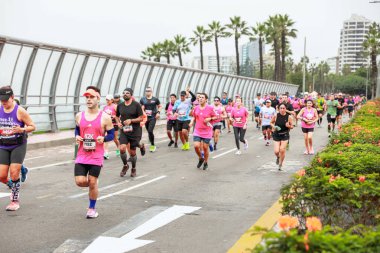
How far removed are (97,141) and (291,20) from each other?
225 ft

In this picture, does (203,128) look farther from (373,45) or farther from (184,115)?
(373,45)

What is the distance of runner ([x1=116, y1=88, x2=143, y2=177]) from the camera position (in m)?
11.1

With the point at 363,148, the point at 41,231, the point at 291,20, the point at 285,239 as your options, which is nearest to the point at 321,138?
the point at 363,148

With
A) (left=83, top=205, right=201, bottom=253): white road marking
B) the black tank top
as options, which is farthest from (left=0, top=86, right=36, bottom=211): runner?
the black tank top

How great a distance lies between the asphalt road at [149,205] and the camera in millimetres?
6102

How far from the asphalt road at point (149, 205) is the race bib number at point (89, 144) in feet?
3.06

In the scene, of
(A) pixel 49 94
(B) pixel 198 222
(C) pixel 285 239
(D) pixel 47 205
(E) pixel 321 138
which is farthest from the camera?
(E) pixel 321 138

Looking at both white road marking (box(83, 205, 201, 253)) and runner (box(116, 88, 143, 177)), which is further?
runner (box(116, 88, 143, 177))

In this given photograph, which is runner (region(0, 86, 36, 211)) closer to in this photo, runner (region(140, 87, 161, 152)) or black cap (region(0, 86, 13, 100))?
black cap (region(0, 86, 13, 100))

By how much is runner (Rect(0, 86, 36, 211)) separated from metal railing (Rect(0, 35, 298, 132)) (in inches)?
354

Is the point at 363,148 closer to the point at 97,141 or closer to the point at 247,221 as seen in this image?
the point at 247,221

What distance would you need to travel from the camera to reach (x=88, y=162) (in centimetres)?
720

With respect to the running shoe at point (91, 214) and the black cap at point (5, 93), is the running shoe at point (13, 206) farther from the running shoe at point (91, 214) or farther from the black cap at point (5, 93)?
the black cap at point (5, 93)

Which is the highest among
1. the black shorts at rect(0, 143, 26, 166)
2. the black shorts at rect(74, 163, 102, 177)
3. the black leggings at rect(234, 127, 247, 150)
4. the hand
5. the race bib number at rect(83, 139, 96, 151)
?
the hand
